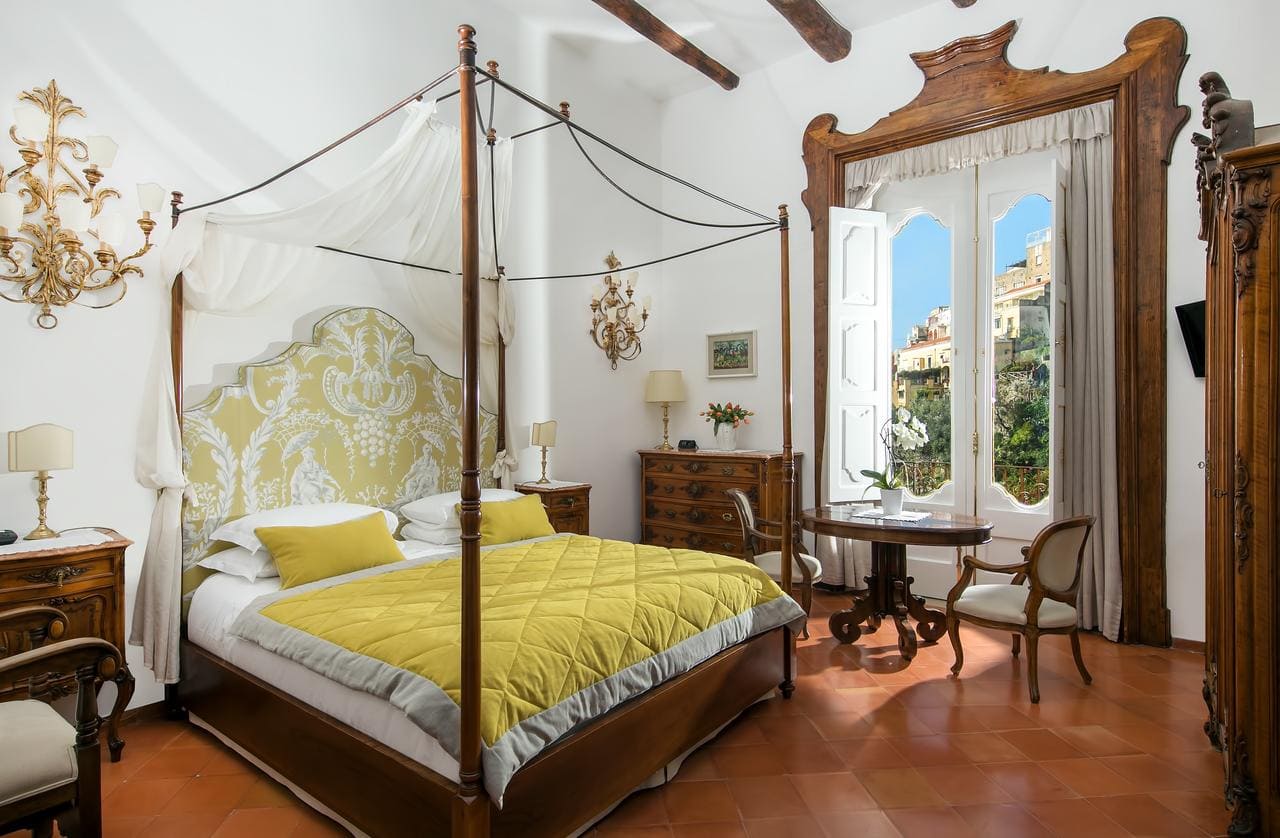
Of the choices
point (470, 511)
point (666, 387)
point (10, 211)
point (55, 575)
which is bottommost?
point (55, 575)

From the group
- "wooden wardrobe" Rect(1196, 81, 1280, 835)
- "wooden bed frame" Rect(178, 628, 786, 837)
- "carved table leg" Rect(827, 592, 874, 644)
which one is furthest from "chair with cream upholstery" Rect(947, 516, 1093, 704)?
"wooden bed frame" Rect(178, 628, 786, 837)

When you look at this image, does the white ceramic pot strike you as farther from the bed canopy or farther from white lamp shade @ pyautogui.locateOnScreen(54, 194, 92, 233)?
white lamp shade @ pyautogui.locateOnScreen(54, 194, 92, 233)

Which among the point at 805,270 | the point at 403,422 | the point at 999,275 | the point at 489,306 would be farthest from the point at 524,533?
→ the point at 999,275

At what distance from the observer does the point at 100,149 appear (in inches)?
112

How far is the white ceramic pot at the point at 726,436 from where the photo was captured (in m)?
5.38

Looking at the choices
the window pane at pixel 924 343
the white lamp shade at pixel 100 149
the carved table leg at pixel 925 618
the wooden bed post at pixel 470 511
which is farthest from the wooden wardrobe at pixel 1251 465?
the white lamp shade at pixel 100 149

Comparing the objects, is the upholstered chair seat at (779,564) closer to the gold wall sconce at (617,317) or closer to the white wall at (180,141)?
the gold wall sconce at (617,317)

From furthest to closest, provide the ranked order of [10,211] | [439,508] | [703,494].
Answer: [703,494] < [439,508] < [10,211]

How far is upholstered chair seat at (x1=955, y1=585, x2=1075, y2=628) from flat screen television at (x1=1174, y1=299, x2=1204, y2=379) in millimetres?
1517

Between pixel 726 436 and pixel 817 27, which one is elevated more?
pixel 817 27

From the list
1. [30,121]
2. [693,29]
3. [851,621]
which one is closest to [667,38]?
[693,29]

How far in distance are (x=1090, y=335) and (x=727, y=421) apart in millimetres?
2376

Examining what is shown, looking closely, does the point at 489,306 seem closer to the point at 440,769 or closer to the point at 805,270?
the point at 805,270

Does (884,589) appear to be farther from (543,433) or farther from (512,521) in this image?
(543,433)
